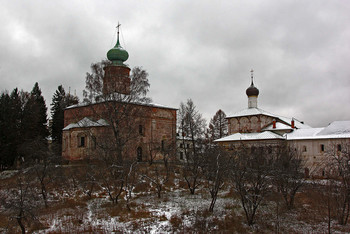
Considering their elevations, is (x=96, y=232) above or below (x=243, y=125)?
below

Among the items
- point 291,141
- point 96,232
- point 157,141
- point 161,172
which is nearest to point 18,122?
point 157,141

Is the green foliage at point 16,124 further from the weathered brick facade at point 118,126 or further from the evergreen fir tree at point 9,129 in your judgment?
the weathered brick facade at point 118,126

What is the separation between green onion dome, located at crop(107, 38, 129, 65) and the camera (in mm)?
29266

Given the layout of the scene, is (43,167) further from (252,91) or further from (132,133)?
(252,91)

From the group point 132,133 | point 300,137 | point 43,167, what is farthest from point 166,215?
point 300,137

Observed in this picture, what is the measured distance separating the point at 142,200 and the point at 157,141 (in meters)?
15.4

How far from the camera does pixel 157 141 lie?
30.7 meters

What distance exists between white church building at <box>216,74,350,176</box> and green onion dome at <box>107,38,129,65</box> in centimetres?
1191

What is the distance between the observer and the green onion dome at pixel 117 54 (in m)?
29.3

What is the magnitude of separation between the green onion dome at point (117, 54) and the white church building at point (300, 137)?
11.9m

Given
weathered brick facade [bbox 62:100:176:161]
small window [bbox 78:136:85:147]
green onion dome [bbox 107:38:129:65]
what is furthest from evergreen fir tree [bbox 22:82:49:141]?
green onion dome [bbox 107:38:129:65]

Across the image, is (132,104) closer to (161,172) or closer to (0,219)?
(161,172)

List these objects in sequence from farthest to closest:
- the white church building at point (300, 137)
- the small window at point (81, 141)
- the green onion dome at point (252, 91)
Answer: the green onion dome at point (252, 91)
the small window at point (81, 141)
the white church building at point (300, 137)

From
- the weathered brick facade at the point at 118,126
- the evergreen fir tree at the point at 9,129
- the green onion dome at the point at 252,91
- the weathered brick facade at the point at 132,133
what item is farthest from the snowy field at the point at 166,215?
the green onion dome at the point at 252,91
